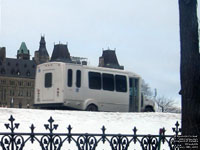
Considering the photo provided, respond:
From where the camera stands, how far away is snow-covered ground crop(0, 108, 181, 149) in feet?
52.1

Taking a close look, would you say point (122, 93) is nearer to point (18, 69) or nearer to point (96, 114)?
point (96, 114)

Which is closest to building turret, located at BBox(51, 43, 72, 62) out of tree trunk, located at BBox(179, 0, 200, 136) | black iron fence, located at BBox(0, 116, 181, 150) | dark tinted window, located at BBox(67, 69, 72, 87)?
dark tinted window, located at BBox(67, 69, 72, 87)

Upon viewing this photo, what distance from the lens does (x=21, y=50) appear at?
7023 inches

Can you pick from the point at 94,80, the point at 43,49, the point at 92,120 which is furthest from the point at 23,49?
the point at 92,120

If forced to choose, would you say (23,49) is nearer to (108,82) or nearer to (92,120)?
(108,82)

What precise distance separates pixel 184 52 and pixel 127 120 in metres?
11.9

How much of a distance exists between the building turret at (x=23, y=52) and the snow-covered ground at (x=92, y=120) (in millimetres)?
154259

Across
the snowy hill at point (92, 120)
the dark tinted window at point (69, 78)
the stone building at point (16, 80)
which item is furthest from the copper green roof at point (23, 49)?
the snowy hill at point (92, 120)

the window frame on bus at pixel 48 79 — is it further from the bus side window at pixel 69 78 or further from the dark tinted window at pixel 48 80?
the bus side window at pixel 69 78

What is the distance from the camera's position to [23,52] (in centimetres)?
17638

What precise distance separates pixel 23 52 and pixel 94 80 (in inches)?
5972

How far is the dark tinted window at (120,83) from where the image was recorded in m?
28.1

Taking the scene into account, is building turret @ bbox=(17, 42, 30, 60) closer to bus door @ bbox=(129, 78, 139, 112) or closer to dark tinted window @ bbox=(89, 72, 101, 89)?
bus door @ bbox=(129, 78, 139, 112)

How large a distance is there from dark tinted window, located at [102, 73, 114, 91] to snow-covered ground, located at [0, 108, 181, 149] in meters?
7.77
